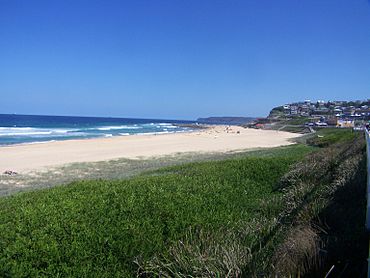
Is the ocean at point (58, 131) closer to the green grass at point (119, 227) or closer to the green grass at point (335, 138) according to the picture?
the green grass at point (335, 138)

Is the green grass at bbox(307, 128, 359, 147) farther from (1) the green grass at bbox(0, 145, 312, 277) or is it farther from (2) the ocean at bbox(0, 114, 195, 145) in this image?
(2) the ocean at bbox(0, 114, 195, 145)

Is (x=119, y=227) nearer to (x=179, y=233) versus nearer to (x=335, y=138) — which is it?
(x=179, y=233)

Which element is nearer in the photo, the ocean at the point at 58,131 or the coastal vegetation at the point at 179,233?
the coastal vegetation at the point at 179,233

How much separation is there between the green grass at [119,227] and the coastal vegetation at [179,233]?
0.04 ft

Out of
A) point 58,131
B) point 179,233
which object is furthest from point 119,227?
point 58,131

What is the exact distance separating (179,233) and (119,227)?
2.81ft

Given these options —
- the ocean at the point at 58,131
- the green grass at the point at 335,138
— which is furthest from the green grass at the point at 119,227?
the ocean at the point at 58,131

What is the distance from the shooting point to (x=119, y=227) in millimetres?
5359

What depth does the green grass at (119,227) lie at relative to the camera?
15.2ft

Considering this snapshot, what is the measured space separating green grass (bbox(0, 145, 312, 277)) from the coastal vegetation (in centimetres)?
1

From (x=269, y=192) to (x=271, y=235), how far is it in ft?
13.6

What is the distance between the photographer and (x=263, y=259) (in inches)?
186

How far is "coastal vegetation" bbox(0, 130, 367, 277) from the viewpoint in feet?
14.7

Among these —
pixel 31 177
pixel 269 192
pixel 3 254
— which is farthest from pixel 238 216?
pixel 31 177
